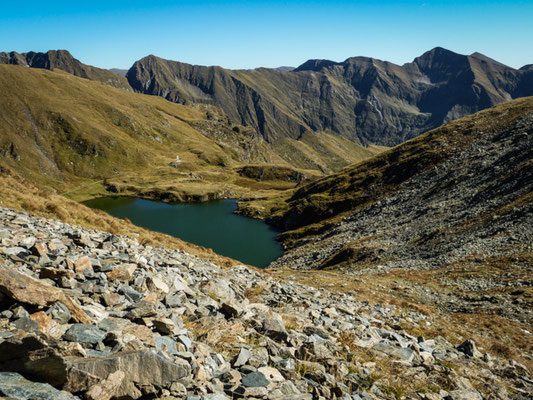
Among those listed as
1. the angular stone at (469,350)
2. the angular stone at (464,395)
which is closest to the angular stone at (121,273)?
the angular stone at (464,395)

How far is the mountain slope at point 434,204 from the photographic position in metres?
44.8

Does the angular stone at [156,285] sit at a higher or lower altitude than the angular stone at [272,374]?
higher

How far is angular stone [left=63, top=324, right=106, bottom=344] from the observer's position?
6.21m

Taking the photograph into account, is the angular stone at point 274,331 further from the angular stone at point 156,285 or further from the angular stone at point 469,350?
the angular stone at point 469,350

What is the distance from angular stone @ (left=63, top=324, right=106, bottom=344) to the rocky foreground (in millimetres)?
24

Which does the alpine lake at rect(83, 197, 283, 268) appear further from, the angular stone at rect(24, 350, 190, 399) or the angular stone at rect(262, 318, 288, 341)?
the angular stone at rect(24, 350, 190, 399)

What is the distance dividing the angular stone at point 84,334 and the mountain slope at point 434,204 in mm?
42986

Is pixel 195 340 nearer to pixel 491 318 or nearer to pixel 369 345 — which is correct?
pixel 369 345

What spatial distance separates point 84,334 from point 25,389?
1948 millimetres

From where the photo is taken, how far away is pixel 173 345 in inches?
287

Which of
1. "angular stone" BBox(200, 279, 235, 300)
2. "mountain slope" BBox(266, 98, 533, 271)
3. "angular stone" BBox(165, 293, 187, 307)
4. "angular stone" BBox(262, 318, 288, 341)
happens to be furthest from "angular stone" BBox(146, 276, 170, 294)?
"mountain slope" BBox(266, 98, 533, 271)

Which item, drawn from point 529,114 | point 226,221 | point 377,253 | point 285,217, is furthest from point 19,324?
point 226,221

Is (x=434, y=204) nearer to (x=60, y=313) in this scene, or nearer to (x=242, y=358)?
(x=242, y=358)

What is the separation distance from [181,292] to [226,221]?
137 m
